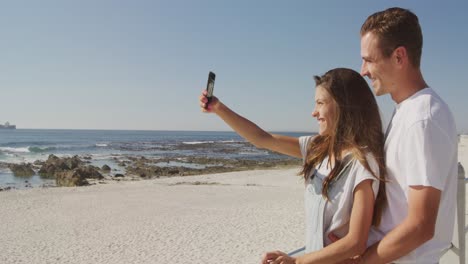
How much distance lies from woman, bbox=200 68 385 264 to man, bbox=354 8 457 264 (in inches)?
2.4

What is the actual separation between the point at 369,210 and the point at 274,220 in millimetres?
14872

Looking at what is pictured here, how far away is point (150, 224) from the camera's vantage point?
1566 centimetres

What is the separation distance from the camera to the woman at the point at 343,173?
1.41 metres

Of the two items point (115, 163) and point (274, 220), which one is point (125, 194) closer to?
point (274, 220)

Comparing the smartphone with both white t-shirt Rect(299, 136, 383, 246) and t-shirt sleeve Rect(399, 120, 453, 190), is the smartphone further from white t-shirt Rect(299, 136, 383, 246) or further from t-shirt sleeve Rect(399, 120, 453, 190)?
t-shirt sleeve Rect(399, 120, 453, 190)

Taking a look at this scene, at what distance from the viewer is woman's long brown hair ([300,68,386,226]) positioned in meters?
1.47

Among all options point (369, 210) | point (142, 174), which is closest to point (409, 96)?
point (369, 210)

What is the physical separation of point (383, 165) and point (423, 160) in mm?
214

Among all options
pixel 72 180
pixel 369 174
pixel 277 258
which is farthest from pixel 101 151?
pixel 369 174

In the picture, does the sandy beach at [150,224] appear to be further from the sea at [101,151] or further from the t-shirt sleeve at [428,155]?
the sea at [101,151]

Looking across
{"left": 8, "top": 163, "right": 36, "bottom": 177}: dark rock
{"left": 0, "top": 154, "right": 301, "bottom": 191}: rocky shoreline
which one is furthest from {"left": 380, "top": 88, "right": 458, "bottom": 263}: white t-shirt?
{"left": 8, "top": 163, "right": 36, "bottom": 177}: dark rock

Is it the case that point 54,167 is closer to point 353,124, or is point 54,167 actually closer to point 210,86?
point 210,86

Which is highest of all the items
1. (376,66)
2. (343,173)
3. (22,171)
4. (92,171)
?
(376,66)

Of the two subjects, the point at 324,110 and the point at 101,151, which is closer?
the point at 324,110
